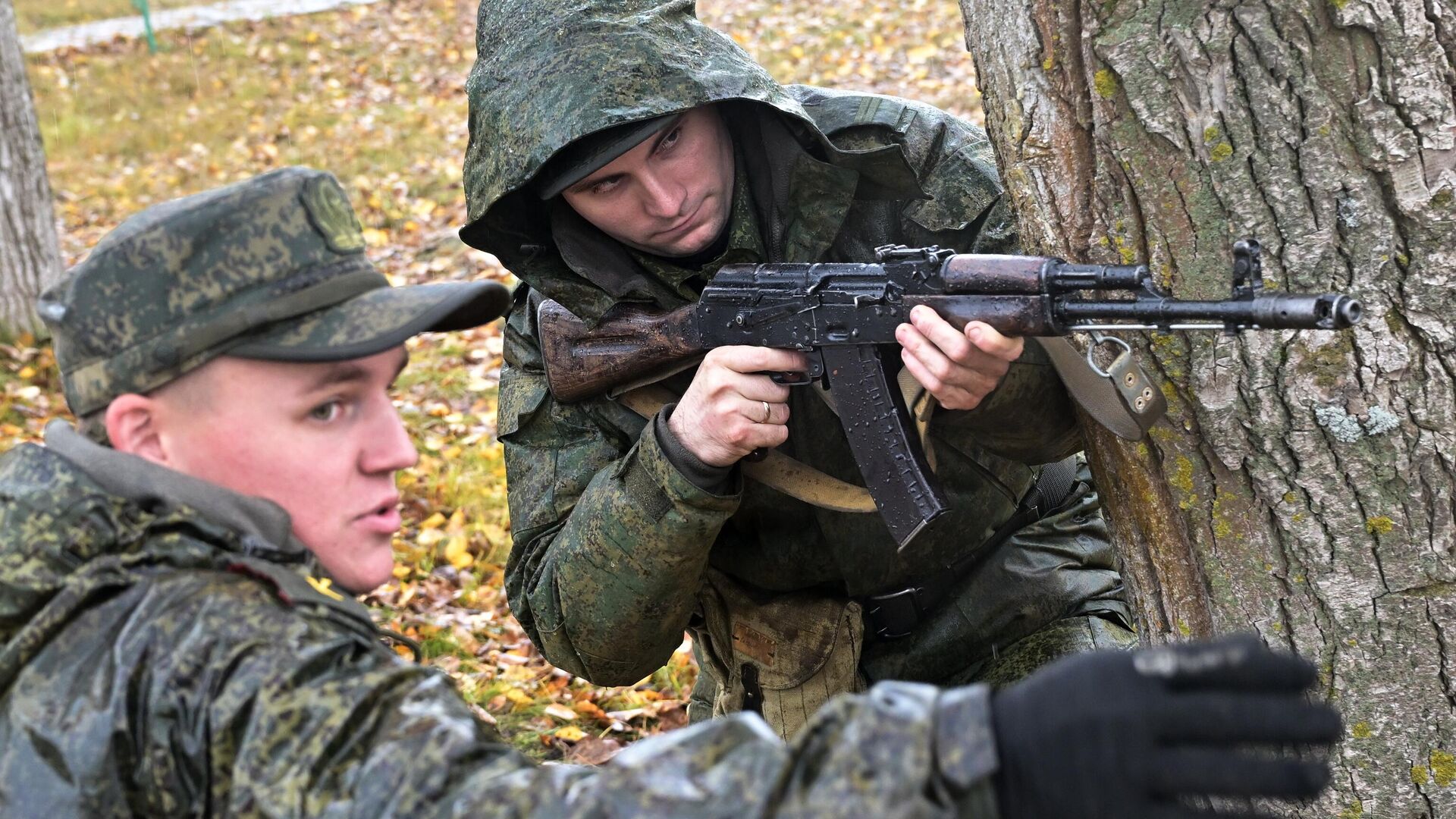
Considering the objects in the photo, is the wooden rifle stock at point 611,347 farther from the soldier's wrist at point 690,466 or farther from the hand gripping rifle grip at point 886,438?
the hand gripping rifle grip at point 886,438

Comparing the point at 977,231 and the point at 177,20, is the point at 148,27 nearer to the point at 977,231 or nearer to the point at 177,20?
the point at 177,20

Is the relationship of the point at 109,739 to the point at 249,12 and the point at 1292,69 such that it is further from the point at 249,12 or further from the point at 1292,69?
the point at 249,12

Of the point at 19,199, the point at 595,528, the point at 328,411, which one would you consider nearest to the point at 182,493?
the point at 328,411

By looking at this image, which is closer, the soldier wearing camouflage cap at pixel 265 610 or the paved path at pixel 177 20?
the soldier wearing camouflage cap at pixel 265 610

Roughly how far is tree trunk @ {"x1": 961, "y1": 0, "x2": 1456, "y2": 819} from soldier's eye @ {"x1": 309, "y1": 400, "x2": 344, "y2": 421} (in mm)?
1542

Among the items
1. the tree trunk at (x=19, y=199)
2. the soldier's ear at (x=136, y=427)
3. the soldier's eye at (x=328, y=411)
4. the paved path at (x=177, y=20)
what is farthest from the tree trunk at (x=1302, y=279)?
the paved path at (x=177, y=20)

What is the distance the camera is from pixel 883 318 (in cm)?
300

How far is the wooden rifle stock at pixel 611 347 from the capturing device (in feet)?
11.2

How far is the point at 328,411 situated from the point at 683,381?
1.67 meters

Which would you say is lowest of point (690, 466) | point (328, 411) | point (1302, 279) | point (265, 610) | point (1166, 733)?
point (690, 466)

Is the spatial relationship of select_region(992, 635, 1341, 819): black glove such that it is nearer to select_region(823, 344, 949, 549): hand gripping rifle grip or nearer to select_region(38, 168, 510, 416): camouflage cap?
select_region(38, 168, 510, 416): camouflage cap

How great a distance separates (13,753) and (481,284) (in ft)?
3.20

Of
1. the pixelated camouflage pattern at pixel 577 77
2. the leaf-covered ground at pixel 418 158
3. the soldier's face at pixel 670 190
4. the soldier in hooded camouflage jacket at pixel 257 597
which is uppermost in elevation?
the pixelated camouflage pattern at pixel 577 77

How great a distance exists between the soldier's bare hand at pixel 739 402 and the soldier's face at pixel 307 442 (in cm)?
114
